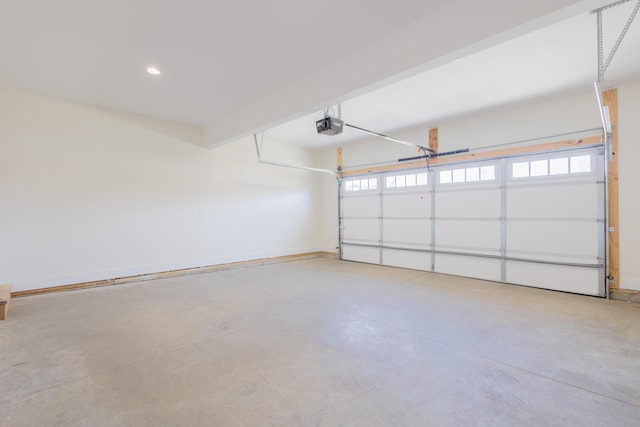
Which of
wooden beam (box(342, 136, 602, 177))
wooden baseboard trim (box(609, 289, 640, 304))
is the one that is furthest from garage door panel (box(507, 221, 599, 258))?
wooden beam (box(342, 136, 602, 177))

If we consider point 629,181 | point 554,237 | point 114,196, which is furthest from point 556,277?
point 114,196

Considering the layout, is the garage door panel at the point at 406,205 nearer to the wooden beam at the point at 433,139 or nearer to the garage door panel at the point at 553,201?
the wooden beam at the point at 433,139

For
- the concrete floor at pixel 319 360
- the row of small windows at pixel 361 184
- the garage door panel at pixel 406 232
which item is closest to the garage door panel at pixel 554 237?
the concrete floor at pixel 319 360

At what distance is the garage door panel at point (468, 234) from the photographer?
5207mm

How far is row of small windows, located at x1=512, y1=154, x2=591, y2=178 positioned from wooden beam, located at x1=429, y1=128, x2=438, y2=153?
146 cm

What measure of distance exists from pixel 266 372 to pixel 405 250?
492 centimetres

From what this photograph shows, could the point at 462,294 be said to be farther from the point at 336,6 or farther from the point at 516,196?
the point at 336,6

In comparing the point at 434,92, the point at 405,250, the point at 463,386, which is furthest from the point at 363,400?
the point at 405,250

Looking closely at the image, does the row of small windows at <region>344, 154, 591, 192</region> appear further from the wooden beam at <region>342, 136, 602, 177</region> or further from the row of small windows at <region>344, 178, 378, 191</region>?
the wooden beam at <region>342, 136, 602, 177</region>

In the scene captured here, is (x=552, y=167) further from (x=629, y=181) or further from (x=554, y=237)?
(x=554, y=237)

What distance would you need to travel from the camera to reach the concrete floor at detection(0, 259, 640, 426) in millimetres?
1734

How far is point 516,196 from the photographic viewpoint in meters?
4.96

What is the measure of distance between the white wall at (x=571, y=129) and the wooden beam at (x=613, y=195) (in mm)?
50

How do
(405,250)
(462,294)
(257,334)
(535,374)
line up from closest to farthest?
(535,374) → (257,334) → (462,294) → (405,250)
